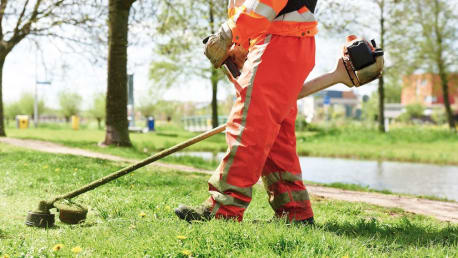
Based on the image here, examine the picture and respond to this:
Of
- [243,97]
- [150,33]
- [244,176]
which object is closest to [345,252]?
[244,176]

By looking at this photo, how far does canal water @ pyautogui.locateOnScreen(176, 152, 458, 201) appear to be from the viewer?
8954 mm

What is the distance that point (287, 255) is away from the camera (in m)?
2.35

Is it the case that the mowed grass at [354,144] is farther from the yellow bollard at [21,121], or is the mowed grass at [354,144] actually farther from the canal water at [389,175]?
the yellow bollard at [21,121]

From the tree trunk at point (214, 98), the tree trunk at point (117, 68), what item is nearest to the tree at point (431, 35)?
the tree trunk at point (214, 98)

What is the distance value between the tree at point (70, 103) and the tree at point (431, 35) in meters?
26.8

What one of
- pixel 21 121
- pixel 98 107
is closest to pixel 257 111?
pixel 21 121

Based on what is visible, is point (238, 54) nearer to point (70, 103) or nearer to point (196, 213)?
point (196, 213)

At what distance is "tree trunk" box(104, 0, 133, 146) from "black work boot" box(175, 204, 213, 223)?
8.73m

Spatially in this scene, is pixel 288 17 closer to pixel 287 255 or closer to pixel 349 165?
pixel 287 255

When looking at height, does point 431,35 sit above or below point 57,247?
above

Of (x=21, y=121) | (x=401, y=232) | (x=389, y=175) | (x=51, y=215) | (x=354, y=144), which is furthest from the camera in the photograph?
(x=21, y=121)

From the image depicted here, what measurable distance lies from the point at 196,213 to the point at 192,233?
38 cm

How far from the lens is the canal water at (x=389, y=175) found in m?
8.95

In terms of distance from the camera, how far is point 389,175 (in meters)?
10.8
